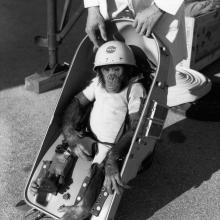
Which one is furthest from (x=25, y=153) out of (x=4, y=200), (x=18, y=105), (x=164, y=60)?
(x=164, y=60)

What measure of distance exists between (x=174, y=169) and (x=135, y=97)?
0.89 m

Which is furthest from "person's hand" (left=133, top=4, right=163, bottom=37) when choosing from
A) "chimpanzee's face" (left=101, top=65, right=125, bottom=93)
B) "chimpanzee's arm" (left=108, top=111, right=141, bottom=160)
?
"chimpanzee's arm" (left=108, top=111, right=141, bottom=160)

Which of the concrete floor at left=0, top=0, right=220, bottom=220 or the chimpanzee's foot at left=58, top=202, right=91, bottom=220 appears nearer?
the chimpanzee's foot at left=58, top=202, right=91, bottom=220

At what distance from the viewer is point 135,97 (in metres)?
2.58

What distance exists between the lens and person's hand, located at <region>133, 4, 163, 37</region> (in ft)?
7.61

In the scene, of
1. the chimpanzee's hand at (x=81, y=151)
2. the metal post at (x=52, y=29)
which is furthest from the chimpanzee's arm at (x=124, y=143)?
the metal post at (x=52, y=29)

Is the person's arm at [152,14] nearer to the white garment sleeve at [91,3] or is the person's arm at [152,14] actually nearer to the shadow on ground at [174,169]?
the white garment sleeve at [91,3]

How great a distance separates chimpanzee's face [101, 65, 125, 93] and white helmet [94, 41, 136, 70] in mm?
59

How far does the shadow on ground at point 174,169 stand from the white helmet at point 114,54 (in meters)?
0.98

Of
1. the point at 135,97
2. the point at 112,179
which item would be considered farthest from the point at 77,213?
the point at 135,97

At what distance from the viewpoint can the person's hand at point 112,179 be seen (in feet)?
7.76

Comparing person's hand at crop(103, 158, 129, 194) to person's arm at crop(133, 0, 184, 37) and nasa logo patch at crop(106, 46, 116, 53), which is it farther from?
person's arm at crop(133, 0, 184, 37)

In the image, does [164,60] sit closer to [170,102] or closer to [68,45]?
[170,102]

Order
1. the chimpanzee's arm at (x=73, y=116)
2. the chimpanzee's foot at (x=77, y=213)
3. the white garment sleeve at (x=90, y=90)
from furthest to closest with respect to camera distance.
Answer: the white garment sleeve at (x=90, y=90) < the chimpanzee's arm at (x=73, y=116) < the chimpanzee's foot at (x=77, y=213)
